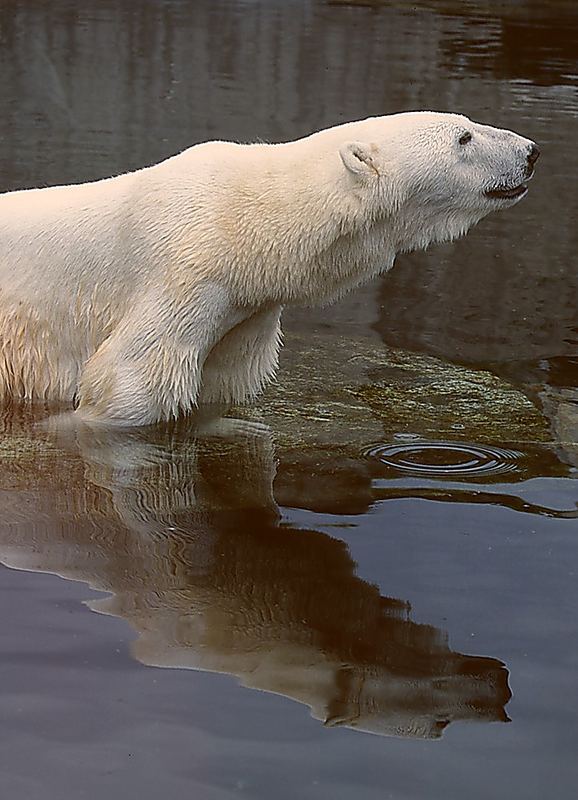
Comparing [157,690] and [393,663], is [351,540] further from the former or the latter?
[157,690]

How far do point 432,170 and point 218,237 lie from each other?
29.0 inches

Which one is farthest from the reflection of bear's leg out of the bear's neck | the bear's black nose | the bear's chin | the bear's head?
the bear's black nose

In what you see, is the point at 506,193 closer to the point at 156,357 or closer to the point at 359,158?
the point at 359,158

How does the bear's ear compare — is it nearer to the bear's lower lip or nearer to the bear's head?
the bear's head

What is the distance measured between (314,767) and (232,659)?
46 centimetres

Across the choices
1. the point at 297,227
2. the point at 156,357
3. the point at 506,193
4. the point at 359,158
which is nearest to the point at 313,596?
the point at 156,357

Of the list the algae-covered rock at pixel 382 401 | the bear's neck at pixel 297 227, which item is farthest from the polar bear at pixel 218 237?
the algae-covered rock at pixel 382 401

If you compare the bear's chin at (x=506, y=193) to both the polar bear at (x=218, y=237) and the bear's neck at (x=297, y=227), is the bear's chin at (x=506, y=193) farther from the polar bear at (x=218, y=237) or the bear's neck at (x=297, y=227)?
the bear's neck at (x=297, y=227)

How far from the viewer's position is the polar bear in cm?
451

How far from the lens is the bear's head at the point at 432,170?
14.7ft

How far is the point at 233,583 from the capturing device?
344 cm

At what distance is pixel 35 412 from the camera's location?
4.90 metres

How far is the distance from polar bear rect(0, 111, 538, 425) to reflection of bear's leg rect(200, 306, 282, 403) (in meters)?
0.06

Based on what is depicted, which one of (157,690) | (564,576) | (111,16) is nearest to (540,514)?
(564,576)
